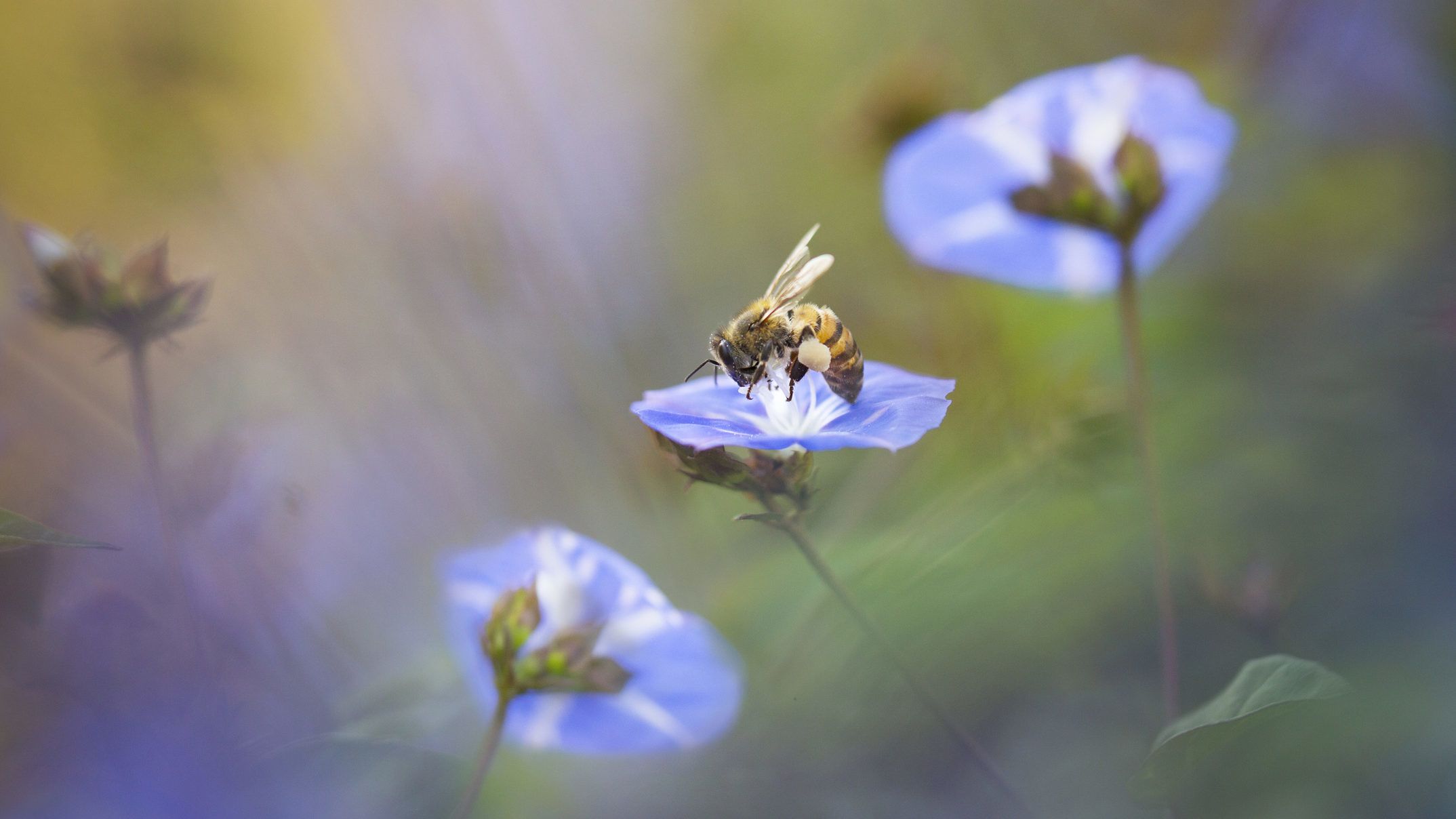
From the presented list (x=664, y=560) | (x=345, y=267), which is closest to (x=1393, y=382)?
(x=664, y=560)

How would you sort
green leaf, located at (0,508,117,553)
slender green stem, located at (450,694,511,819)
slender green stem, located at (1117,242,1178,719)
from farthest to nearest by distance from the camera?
1. slender green stem, located at (1117,242,1178,719)
2. slender green stem, located at (450,694,511,819)
3. green leaf, located at (0,508,117,553)

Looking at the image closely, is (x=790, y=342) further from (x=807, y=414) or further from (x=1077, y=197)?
(x=1077, y=197)

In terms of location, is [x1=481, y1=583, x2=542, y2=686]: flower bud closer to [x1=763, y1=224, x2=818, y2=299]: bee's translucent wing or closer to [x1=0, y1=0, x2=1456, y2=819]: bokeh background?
[x1=0, y1=0, x2=1456, y2=819]: bokeh background

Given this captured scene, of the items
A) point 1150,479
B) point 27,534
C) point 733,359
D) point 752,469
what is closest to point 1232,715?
point 1150,479

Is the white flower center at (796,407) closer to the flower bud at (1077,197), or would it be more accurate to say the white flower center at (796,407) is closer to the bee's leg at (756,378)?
the bee's leg at (756,378)

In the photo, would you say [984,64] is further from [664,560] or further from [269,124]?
[269,124]

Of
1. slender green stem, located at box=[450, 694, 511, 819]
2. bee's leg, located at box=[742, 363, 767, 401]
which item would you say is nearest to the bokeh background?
slender green stem, located at box=[450, 694, 511, 819]
